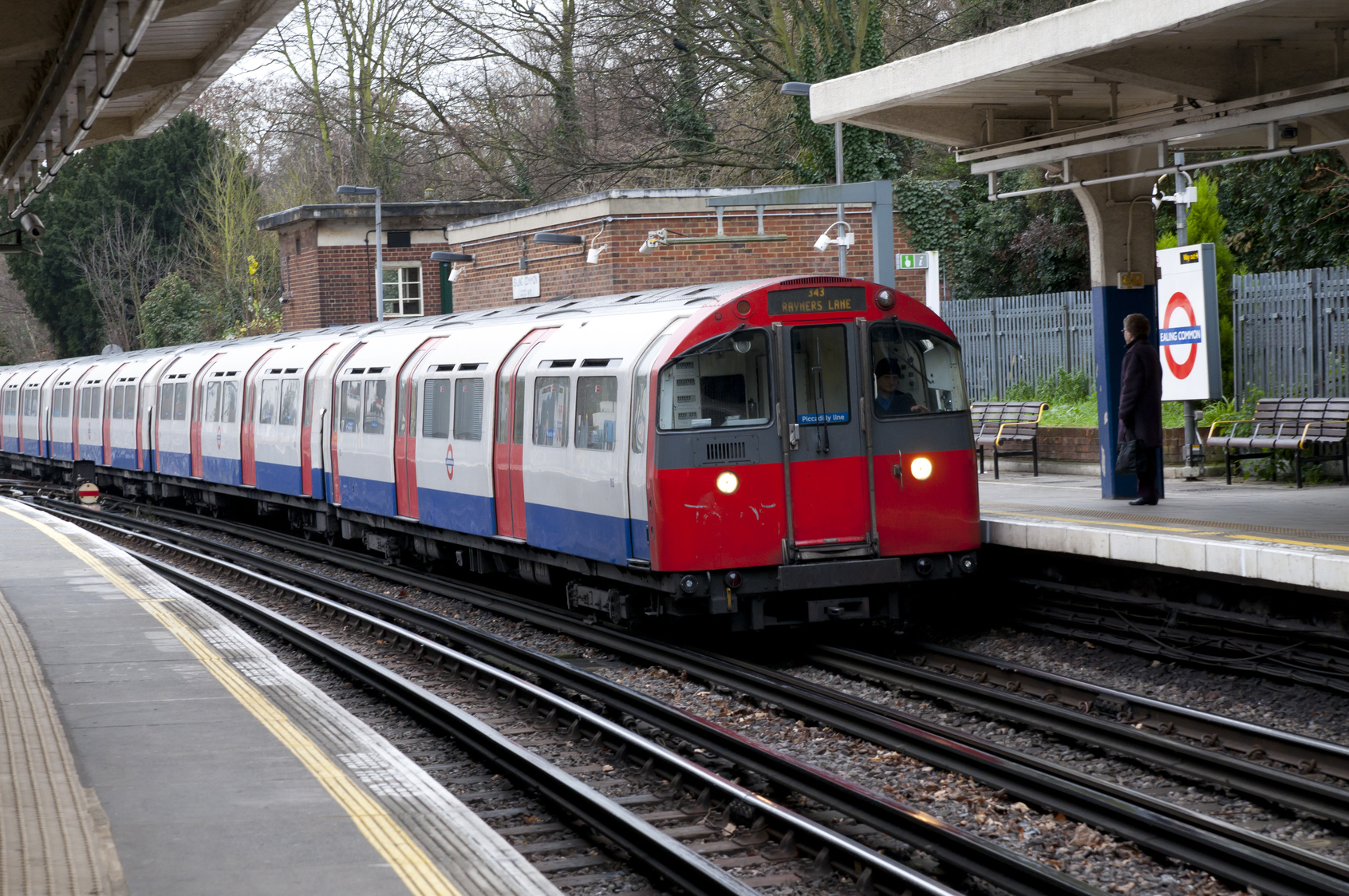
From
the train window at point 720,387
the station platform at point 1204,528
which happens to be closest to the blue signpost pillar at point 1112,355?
the station platform at point 1204,528

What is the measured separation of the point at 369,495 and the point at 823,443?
825 centimetres

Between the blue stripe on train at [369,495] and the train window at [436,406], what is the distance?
1.49 metres

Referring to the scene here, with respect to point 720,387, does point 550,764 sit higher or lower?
lower

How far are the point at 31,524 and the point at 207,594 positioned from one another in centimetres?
780

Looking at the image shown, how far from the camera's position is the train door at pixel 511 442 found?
44.2ft

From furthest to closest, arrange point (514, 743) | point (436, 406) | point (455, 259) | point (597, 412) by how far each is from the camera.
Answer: point (455, 259)
point (436, 406)
point (597, 412)
point (514, 743)

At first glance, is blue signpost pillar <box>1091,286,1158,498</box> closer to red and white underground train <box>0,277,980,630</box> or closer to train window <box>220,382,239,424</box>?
red and white underground train <box>0,277,980,630</box>

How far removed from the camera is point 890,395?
1135 centimetres

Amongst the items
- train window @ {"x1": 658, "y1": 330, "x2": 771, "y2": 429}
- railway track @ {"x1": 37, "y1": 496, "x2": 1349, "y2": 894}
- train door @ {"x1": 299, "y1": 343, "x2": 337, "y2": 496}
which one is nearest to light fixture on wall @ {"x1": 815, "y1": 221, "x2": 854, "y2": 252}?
train door @ {"x1": 299, "y1": 343, "x2": 337, "y2": 496}

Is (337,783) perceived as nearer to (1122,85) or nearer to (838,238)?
(1122,85)

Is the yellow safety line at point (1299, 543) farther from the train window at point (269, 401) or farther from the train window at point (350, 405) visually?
the train window at point (269, 401)

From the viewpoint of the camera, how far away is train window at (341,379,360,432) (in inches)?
715

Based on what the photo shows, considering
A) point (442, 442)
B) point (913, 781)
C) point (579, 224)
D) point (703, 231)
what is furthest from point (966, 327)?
point (913, 781)

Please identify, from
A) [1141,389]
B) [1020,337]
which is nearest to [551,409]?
[1141,389]
